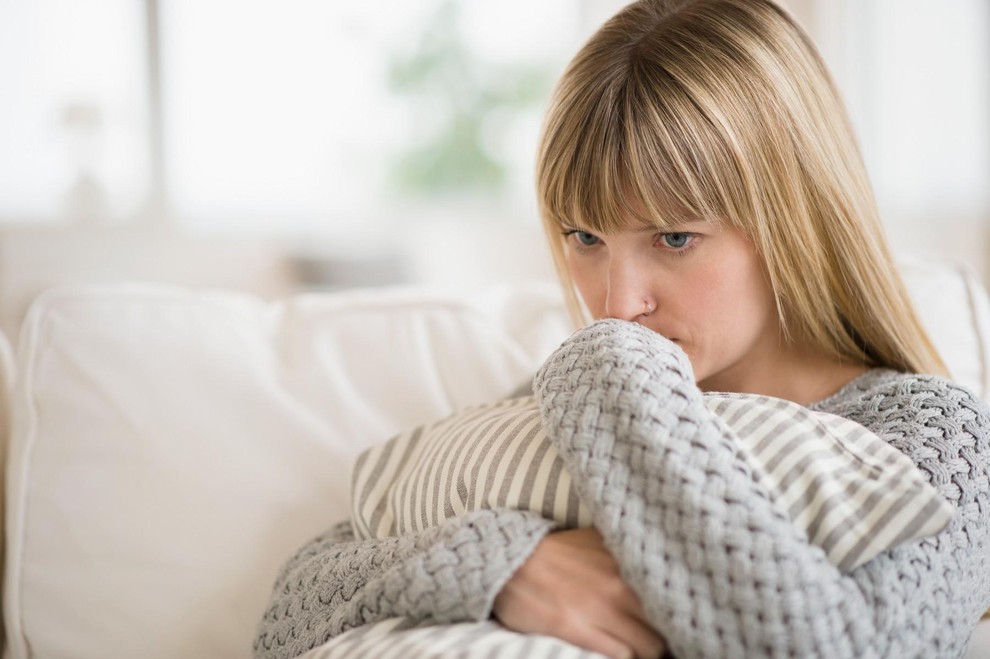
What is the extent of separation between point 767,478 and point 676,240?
33cm

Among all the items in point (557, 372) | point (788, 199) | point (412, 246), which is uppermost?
point (788, 199)

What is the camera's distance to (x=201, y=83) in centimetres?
346

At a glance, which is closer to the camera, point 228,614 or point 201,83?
point 228,614

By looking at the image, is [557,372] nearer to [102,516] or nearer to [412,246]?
[102,516]

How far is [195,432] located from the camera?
1023mm

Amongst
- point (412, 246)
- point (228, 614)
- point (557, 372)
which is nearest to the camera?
point (557, 372)

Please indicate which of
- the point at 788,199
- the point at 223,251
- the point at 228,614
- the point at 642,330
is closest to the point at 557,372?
the point at 642,330

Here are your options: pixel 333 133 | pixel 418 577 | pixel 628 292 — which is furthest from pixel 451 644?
pixel 333 133

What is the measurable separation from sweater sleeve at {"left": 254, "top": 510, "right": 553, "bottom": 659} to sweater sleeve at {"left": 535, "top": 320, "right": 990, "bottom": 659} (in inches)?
2.7

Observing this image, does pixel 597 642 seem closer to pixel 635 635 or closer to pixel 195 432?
pixel 635 635

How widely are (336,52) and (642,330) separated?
325 centimetres

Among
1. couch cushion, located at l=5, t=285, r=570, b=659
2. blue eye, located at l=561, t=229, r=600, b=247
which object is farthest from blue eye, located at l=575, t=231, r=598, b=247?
couch cushion, located at l=5, t=285, r=570, b=659

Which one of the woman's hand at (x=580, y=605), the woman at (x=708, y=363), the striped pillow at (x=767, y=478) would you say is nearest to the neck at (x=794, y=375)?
the woman at (x=708, y=363)

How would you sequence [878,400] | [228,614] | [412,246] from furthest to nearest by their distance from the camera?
[412,246] → [228,614] → [878,400]
